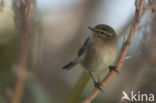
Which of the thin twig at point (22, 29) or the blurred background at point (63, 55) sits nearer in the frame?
the thin twig at point (22, 29)

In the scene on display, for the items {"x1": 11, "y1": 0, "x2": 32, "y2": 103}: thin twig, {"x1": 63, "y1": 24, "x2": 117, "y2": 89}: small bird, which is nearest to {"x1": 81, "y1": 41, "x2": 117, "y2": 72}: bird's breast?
{"x1": 63, "y1": 24, "x2": 117, "y2": 89}: small bird

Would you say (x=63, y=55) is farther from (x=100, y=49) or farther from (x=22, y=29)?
(x=22, y=29)

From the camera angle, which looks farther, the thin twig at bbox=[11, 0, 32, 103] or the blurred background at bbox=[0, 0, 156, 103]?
the blurred background at bbox=[0, 0, 156, 103]

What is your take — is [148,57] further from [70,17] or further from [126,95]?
[70,17]

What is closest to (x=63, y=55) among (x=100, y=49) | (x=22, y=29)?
(x=100, y=49)

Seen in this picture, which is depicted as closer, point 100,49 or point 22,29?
point 22,29

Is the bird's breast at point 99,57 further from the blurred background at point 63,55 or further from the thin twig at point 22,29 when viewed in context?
the thin twig at point 22,29

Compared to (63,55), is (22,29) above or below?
above

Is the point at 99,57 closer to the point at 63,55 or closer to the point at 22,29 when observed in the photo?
the point at 63,55

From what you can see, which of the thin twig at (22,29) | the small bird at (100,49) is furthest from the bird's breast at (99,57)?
the thin twig at (22,29)

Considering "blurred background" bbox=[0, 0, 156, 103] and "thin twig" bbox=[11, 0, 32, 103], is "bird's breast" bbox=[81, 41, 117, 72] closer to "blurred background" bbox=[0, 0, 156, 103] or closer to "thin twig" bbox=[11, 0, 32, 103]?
"blurred background" bbox=[0, 0, 156, 103]
